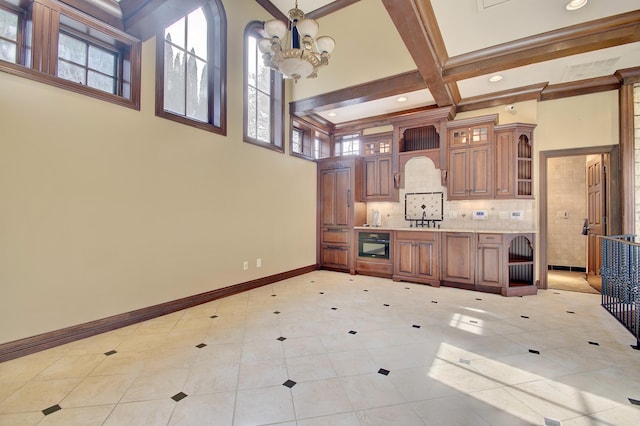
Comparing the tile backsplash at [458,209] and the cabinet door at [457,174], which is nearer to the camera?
the tile backsplash at [458,209]

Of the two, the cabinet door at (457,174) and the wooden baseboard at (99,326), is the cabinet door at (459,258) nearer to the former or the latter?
the cabinet door at (457,174)

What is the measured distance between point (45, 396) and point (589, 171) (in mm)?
8327

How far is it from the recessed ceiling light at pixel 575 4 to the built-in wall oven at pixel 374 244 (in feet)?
12.2

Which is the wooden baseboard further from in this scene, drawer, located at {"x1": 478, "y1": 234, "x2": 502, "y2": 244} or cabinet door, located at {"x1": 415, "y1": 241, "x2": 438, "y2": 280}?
drawer, located at {"x1": 478, "y1": 234, "x2": 502, "y2": 244}

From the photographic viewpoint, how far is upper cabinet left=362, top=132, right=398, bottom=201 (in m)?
5.65

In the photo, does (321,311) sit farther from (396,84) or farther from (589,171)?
(589,171)

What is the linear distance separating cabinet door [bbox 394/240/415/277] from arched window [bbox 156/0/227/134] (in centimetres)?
358

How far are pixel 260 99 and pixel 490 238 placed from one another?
449cm

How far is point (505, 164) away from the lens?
4598mm

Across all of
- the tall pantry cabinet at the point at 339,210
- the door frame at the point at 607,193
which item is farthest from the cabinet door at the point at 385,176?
the door frame at the point at 607,193

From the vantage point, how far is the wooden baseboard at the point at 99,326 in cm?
231

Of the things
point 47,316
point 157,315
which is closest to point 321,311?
point 157,315

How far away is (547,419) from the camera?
1631mm

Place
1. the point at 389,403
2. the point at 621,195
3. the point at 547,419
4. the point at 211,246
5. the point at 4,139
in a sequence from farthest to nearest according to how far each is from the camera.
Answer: the point at 621,195 → the point at 211,246 → the point at 4,139 → the point at 389,403 → the point at 547,419
